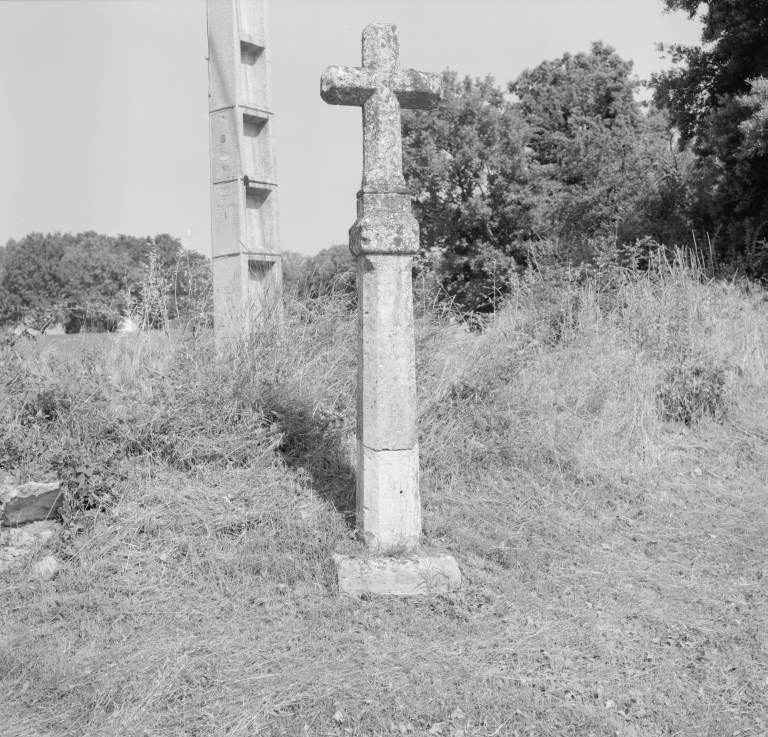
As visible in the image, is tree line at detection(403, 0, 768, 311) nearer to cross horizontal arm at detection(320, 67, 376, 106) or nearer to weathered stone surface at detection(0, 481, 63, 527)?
cross horizontal arm at detection(320, 67, 376, 106)

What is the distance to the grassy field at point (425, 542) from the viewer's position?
3291mm

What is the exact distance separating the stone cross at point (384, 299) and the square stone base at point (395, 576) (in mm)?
183

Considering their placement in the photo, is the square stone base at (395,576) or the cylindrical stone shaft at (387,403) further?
the cylindrical stone shaft at (387,403)

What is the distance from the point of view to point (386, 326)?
4.29 metres

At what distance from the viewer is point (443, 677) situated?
3.45m

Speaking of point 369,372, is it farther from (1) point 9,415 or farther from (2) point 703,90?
(2) point 703,90

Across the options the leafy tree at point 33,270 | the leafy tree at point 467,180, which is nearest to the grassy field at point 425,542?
the leafy tree at point 467,180

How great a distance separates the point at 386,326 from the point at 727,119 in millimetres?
9411

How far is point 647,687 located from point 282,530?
226cm

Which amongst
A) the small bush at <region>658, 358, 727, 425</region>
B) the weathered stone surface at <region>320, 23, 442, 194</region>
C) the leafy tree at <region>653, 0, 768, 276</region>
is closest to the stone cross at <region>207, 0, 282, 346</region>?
the weathered stone surface at <region>320, 23, 442, 194</region>

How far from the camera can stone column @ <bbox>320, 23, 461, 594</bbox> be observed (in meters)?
4.25

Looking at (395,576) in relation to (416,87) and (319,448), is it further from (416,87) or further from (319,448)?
(416,87)

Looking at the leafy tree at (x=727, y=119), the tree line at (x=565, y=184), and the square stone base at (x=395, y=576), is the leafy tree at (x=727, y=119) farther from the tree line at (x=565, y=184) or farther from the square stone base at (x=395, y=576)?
the square stone base at (x=395, y=576)

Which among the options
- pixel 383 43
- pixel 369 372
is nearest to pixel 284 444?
pixel 369 372
